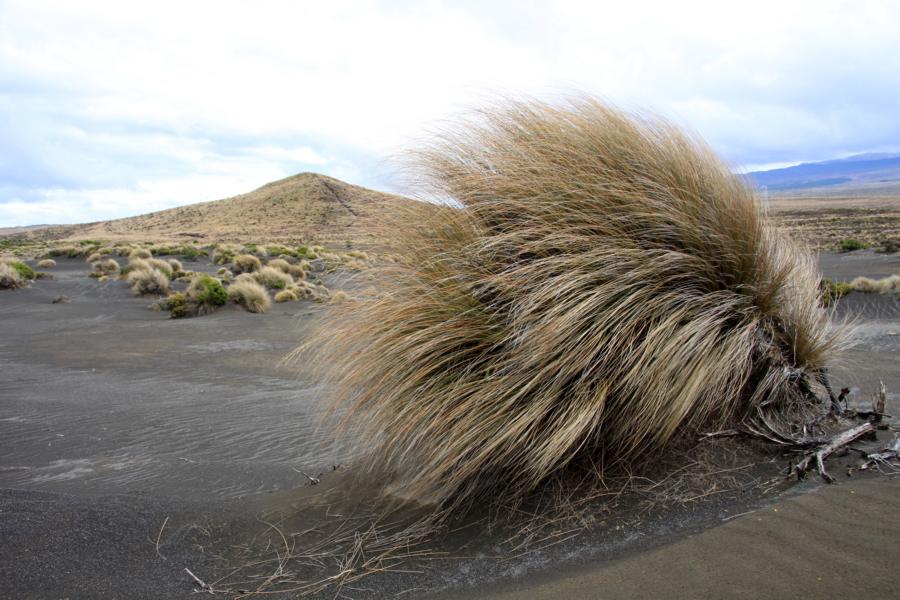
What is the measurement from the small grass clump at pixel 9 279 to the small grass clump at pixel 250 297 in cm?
743

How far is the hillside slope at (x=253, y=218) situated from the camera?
66.5 meters

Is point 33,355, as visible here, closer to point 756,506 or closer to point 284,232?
point 756,506

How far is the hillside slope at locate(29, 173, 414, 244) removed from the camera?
218 feet

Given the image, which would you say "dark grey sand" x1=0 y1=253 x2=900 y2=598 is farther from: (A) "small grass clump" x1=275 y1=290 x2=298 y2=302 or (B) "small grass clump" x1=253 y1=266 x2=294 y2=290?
(B) "small grass clump" x1=253 y1=266 x2=294 y2=290

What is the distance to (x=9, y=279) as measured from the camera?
57.0 ft

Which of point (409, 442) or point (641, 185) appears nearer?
point (409, 442)

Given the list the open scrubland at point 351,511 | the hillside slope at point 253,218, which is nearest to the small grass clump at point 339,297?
the open scrubland at point 351,511

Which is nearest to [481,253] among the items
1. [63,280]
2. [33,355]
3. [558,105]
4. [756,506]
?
[558,105]

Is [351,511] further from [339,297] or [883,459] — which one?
[883,459]

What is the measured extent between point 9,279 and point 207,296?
7499 mm

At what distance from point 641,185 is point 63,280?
2160cm

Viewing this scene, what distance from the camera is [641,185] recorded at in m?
3.80

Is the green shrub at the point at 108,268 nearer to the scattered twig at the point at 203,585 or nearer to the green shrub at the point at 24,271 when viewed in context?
the green shrub at the point at 24,271

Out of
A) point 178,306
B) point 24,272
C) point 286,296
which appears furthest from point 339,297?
point 24,272
